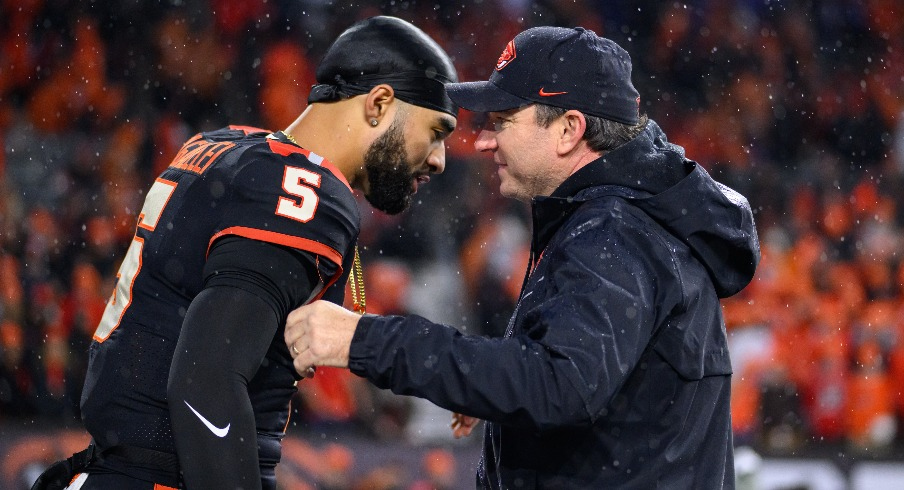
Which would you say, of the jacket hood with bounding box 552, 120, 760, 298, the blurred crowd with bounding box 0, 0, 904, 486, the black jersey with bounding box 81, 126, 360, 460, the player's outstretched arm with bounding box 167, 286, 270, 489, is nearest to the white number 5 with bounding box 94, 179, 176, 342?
the black jersey with bounding box 81, 126, 360, 460

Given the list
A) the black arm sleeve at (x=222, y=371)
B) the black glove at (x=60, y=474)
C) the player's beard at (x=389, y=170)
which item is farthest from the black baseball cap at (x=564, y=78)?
the black glove at (x=60, y=474)

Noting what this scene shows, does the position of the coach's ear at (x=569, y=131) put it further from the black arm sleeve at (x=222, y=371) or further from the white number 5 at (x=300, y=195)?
the black arm sleeve at (x=222, y=371)

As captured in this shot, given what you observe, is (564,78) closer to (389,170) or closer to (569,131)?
(569,131)

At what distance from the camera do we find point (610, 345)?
1.76 m

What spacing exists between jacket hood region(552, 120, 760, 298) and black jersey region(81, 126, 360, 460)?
0.54 meters

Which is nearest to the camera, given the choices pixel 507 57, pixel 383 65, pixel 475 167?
pixel 507 57

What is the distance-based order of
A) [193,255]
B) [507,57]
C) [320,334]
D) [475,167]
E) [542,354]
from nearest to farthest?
1. [542,354]
2. [320,334]
3. [193,255]
4. [507,57]
5. [475,167]

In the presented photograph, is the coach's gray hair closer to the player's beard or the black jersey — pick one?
the black jersey

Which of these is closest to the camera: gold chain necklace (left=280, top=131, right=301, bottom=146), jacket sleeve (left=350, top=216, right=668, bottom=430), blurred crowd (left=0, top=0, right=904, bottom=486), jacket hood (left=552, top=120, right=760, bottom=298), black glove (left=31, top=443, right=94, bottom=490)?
jacket sleeve (left=350, top=216, right=668, bottom=430)

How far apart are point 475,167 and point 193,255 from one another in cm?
538

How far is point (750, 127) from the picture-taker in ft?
27.0

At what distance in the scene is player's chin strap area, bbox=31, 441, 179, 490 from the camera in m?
2.11

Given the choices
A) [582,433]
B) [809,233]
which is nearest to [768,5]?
[809,233]

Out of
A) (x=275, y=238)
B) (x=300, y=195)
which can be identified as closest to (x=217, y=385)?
(x=275, y=238)
